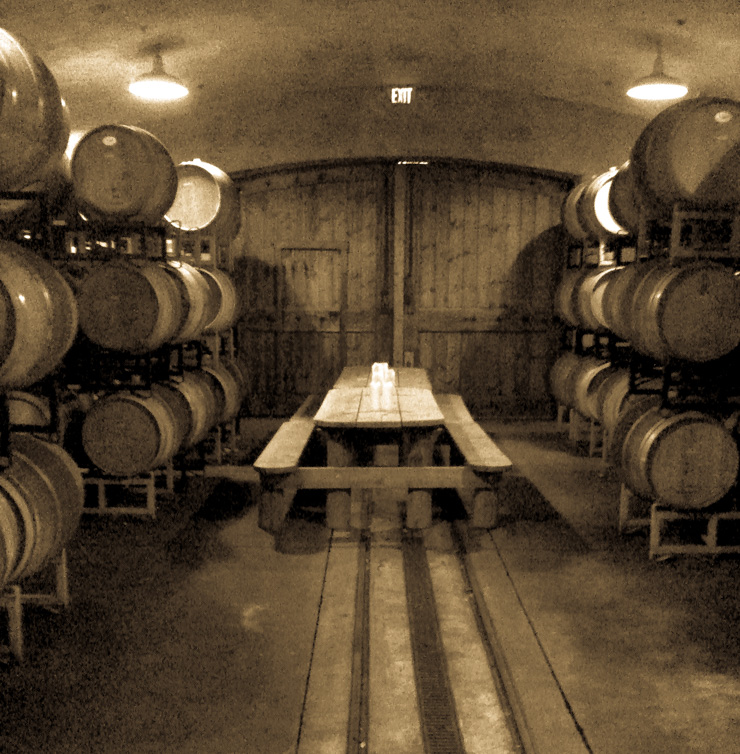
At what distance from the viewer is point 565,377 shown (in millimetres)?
8117

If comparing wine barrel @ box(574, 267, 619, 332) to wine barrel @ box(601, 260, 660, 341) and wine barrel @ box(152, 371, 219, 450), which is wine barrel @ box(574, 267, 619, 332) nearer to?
wine barrel @ box(601, 260, 660, 341)

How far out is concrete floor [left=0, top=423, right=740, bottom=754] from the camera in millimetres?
2896

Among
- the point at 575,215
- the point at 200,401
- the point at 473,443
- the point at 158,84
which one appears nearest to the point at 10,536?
the point at 473,443

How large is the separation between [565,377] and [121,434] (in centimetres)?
462

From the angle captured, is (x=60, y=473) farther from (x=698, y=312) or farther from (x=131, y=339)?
(x=698, y=312)

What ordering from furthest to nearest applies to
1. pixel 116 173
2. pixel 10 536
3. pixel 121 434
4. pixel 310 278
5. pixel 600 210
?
pixel 310 278 → pixel 600 210 → pixel 121 434 → pixel 116 173 → pixel 10 536

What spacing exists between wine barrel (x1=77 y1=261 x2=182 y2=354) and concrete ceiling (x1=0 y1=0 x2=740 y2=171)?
5.76ft

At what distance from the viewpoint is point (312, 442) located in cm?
743

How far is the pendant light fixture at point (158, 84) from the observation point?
5.90 m

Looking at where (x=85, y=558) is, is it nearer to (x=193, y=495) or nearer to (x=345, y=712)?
(x=193, y=495)

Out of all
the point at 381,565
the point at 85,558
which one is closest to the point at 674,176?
the point at 381,565

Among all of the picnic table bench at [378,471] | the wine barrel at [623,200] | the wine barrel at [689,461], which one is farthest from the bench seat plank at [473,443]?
the wine barrel at [623,200]

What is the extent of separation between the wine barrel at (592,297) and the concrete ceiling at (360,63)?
5.90 feet

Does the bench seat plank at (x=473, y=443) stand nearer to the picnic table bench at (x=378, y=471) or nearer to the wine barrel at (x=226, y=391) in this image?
the picnic table bench at (x=378, y=471)
